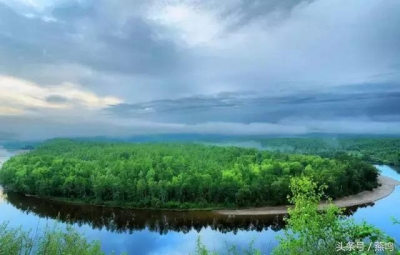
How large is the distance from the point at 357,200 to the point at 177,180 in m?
17.3

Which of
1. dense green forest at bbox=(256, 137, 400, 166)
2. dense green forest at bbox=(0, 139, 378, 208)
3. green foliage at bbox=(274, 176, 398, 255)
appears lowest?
dense green forest at bbox=(0, 139, 378, 208)

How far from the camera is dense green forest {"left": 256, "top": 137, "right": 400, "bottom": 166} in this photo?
56859mm

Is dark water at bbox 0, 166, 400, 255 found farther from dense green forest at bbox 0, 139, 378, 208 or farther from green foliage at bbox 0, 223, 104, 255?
green foliage at bbox 0, 223, 104, 255

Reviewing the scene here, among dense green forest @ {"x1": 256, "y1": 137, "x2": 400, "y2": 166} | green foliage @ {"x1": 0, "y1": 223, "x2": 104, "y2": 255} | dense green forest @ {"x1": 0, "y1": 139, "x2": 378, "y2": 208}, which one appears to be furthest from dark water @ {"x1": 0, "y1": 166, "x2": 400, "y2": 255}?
dense green forest @ {"x1": 256, "y1": 137, "x2": 400, "y2": 166}

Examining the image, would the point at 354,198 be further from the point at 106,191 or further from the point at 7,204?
the point at 7,204

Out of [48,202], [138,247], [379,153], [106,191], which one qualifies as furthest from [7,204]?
[379,153]

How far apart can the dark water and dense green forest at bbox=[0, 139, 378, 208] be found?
1901 millimetres

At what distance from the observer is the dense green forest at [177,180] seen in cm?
3027

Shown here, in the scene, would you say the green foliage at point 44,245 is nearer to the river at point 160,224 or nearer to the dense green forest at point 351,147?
the river at point 160,224

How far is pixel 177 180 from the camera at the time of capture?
31938 mm

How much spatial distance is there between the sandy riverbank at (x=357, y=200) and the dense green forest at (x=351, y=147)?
51.2 ft

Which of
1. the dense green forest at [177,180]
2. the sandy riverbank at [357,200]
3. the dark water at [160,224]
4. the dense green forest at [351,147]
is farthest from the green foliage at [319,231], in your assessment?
the dense green forest at [351,147]

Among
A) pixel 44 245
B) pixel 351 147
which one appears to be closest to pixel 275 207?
pixel 44 245

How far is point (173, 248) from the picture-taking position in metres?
20.7
